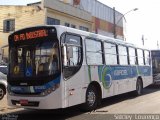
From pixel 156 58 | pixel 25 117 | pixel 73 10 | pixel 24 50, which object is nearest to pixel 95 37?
pixel 24 50

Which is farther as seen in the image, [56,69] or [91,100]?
[91,100]

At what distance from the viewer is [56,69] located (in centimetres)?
968

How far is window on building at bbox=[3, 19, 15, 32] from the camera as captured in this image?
36625 millimetres

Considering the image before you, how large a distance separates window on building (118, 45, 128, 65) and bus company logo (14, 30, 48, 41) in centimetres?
518

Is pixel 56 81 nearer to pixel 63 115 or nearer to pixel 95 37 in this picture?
pixel 63 115

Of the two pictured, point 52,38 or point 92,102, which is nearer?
point 52,38

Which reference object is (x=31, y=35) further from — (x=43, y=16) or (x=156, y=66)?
(x=43, y=16)

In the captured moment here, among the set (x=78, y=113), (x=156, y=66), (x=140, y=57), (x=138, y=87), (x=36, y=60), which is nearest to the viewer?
(x=36, y=60)

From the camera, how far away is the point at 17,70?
10336 mm

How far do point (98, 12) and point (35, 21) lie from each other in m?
19.5

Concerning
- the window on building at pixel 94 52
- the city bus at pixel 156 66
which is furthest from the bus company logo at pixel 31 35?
the city bus at pixel 156 66

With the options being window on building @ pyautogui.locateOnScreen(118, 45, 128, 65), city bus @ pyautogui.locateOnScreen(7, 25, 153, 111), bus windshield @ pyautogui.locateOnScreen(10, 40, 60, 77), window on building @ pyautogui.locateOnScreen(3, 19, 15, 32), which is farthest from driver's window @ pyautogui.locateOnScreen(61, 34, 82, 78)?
window on building @ pyautogui.locateOnScreen(3, 19, 15, 32)

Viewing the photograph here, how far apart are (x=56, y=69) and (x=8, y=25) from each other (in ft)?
94.2

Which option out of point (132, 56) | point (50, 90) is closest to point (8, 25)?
point (132, 56)
